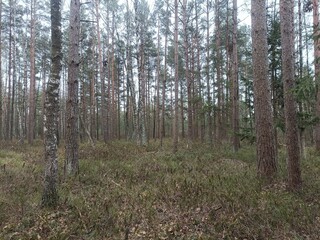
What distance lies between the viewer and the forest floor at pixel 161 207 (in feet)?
16.5

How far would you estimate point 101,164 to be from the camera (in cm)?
1072

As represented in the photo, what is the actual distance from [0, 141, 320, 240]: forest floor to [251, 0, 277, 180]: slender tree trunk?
50 cm

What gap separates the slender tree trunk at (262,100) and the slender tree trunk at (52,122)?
5032 mm

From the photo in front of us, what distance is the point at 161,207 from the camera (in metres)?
6.34

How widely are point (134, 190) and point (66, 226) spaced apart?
8.21 feet

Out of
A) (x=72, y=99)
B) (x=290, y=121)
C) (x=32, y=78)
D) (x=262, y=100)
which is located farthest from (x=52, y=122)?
(x=32, y=78)

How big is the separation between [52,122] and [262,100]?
5.28 m

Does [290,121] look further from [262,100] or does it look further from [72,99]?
[72,99]

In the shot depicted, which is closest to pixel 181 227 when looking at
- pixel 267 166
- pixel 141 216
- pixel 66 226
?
pixel 141 216

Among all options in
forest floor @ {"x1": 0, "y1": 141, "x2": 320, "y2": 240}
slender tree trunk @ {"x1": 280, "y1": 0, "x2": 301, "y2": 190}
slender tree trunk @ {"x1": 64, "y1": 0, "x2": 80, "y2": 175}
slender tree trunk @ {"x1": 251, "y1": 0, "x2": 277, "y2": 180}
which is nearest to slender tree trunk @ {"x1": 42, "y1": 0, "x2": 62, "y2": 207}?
forest floor @ {"x1": 0, "y1": 141, "x2": 320, "y2": 240}

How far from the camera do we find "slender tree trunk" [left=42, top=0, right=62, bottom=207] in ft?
20.5

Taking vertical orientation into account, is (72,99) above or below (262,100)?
above

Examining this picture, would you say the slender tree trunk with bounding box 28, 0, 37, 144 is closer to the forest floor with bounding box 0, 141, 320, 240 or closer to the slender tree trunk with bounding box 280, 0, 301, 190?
the forest floor with bounding box 0, 141, 320, 240

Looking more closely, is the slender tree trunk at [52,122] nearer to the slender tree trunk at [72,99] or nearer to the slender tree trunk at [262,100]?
the slender tree trunk at [72,99]
